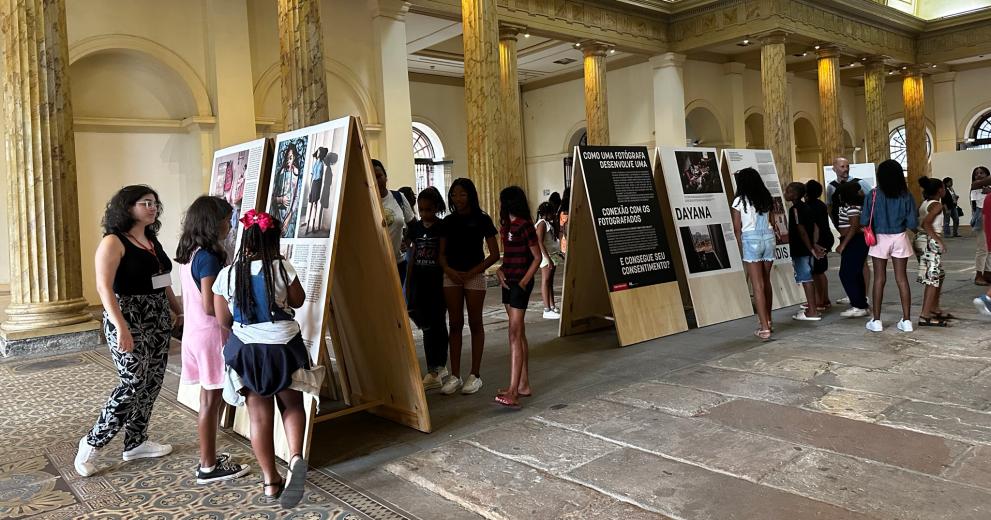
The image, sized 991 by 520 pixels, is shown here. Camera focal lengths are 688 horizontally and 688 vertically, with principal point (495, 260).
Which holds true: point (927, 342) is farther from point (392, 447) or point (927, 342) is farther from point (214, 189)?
point (214, 189)

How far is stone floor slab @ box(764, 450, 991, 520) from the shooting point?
109 inches

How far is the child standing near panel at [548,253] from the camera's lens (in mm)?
8125

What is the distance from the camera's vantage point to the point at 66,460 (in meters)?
3.98

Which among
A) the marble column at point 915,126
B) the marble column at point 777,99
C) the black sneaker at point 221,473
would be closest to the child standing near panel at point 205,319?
the black sneaker at point 221,473

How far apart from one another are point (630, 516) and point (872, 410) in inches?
82.3

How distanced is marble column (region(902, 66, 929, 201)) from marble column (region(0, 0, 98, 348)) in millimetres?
23646

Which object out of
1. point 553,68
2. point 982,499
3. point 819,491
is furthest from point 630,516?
point 553,68

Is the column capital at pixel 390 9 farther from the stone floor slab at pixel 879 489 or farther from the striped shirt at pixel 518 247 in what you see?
the stone floor slab at pixel 879 489

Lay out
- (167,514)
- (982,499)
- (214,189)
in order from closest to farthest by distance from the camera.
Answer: (982,499)
(167,514)
(214,189)

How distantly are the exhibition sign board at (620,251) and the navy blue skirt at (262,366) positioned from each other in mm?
3831

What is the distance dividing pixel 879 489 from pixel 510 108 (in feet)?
37.0

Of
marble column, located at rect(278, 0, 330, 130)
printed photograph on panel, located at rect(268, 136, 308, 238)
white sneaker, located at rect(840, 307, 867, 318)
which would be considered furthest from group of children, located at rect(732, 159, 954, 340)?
marble column, located at rect(278, 0, 330, 130)

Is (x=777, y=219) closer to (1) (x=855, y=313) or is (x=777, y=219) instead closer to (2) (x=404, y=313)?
(1) (x=855, y=313)

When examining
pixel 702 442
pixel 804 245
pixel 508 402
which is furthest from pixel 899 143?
pixel 702 442
